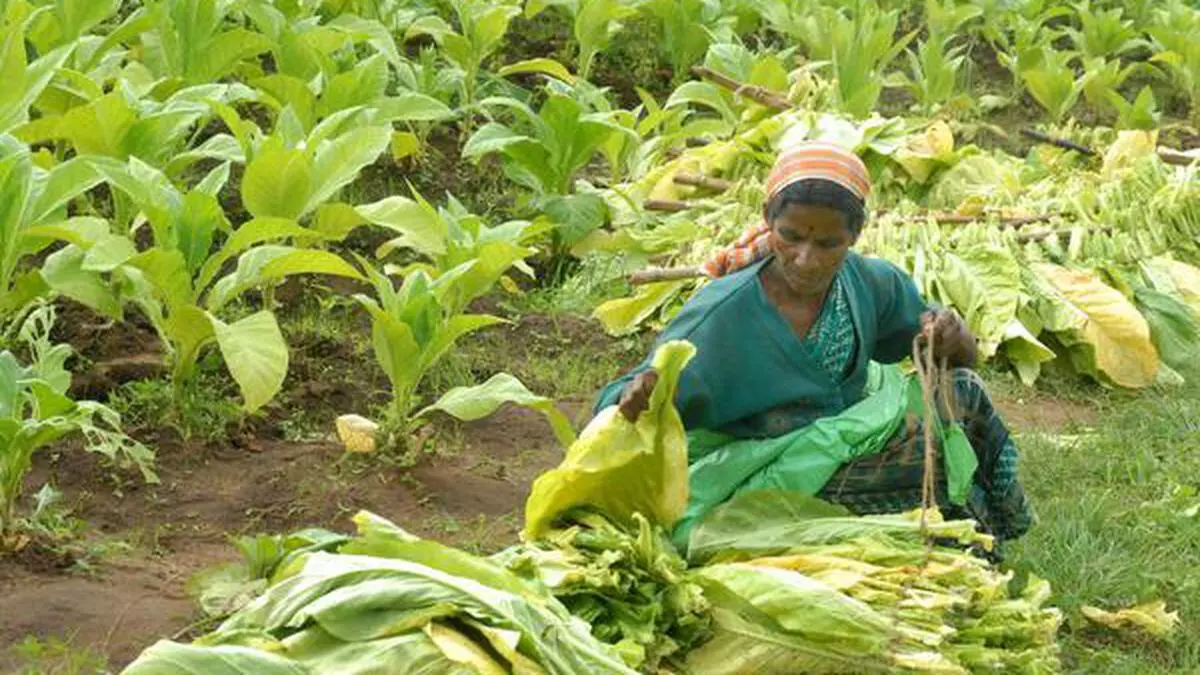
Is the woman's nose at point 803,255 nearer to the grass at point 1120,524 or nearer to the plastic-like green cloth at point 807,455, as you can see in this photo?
the plastic-like green cloth at point 807,455

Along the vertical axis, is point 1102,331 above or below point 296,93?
below

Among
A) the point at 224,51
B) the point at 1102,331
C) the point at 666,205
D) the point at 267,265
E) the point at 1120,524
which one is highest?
the point at 224,51

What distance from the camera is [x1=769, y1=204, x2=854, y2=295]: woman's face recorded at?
4195 mm

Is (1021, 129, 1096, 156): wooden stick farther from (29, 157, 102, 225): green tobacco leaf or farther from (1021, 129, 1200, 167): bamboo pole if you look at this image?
(29, 157, 102, 225): green tobacco leaf

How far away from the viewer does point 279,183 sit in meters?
5.64

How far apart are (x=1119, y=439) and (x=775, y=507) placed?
203 cm

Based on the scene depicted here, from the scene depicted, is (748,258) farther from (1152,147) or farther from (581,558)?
(1152,147)

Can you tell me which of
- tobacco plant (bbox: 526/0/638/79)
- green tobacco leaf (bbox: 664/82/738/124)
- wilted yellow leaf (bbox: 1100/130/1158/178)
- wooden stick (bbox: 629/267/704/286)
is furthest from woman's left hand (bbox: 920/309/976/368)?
tobacco plant (bbox: 526/0/638/79)

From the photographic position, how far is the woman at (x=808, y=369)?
4.22 m

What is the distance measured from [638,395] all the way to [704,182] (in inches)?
133

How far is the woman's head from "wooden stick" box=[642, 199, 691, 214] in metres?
2.90

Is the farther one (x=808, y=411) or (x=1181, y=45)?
(x=1181, y=45)

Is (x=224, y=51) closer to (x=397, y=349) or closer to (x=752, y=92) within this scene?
(x=752, y=92)

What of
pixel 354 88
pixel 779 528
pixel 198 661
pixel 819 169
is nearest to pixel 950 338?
pixel 819 169
